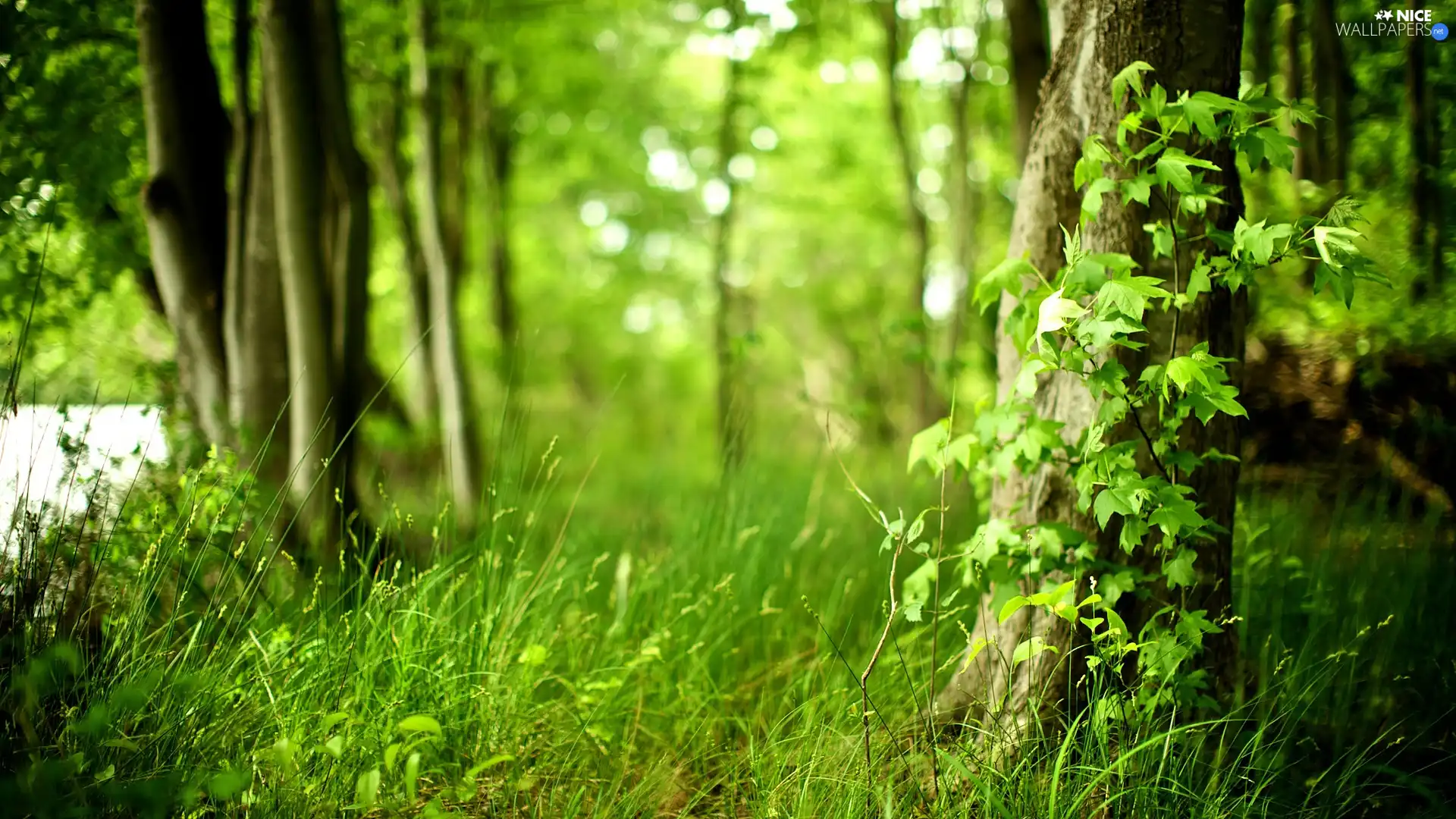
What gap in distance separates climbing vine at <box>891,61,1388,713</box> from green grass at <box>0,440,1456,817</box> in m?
0.25

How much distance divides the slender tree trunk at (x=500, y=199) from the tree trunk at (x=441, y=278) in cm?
137

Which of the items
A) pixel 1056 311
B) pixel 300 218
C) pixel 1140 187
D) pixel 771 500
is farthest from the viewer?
pixel 771 500

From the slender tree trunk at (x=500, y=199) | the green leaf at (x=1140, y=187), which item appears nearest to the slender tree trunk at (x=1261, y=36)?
the green leaf at (x=1140, y=187)

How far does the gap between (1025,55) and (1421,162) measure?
1.79 metres

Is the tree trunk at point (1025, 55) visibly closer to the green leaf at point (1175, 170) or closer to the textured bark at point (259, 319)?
the green leaf at point (1175, 170)

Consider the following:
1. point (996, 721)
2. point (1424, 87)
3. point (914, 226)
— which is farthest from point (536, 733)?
point (914, 226)

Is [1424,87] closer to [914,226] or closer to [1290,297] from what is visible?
[1290,297]

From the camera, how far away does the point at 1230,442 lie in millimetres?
1939

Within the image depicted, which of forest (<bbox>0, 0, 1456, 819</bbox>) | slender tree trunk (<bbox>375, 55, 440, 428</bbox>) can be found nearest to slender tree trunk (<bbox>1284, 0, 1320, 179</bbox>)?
forest (<bbox>0, 0, 1456, 819</bbox>)

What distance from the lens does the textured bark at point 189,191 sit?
293cm

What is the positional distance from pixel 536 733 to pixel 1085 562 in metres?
1.43

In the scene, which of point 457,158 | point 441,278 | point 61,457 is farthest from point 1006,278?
point 457,158

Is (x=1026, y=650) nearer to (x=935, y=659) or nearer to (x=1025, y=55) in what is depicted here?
(x=935, y=659)

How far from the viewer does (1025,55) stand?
3.41 m
